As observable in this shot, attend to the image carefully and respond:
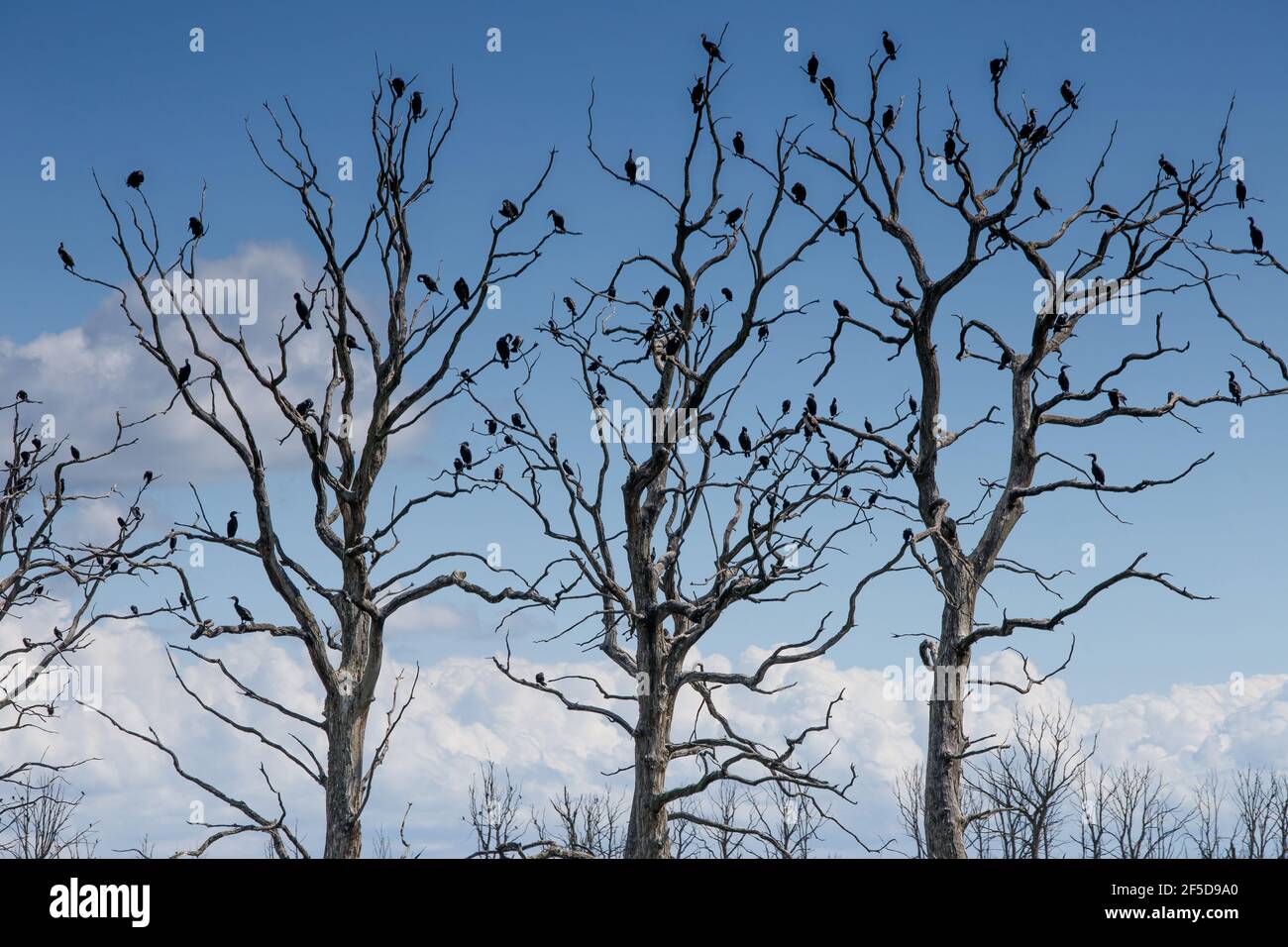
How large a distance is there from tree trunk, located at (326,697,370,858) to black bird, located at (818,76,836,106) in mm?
7099

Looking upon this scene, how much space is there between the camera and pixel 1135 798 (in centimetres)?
3003

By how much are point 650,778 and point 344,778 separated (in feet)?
8.15

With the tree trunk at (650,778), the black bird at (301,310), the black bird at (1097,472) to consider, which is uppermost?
the black bird at (301,310)

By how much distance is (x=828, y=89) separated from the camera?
1156 cm

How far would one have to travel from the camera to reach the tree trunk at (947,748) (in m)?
10.1

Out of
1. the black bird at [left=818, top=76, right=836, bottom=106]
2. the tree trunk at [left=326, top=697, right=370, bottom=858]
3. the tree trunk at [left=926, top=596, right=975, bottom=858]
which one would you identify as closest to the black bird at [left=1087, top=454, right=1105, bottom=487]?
the tree trunk at [left=926, top=596, right=975, bottom=858]

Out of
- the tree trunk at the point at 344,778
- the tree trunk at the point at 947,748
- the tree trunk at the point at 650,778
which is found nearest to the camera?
the tree trunk at the point at 344,778

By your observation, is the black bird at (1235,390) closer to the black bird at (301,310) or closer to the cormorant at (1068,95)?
the cormorant at (1068,95)

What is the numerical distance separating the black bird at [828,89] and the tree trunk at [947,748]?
494 centimetres

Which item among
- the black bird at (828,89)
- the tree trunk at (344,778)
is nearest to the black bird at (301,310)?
the tree trunk at (344,778)

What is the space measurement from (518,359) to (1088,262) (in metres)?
5.52
